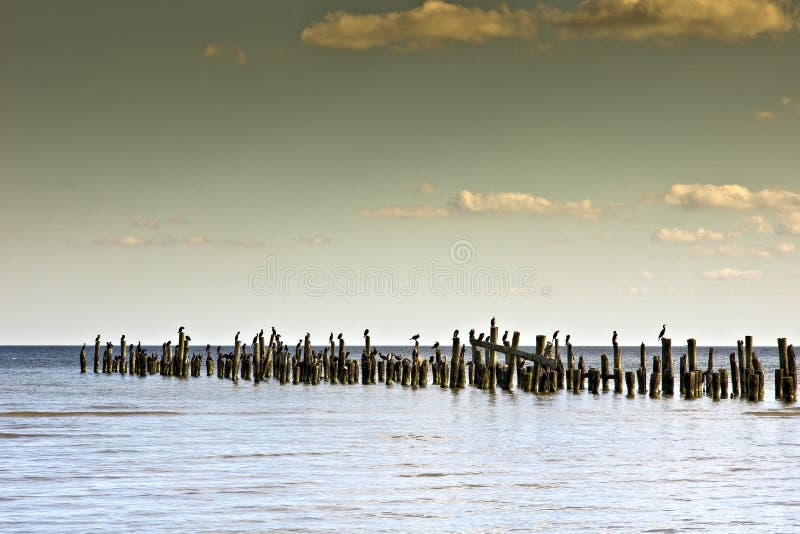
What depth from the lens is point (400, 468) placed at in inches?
724

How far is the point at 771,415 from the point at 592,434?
8.27m

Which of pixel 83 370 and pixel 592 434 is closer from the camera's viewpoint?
pixel 592 434

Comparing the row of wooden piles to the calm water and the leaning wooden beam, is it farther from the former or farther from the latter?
the calm water

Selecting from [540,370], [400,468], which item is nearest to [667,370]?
[540,370]

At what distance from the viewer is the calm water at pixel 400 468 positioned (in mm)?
13750

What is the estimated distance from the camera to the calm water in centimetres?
1375

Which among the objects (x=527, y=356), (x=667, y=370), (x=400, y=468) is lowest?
(x=400, y=468)

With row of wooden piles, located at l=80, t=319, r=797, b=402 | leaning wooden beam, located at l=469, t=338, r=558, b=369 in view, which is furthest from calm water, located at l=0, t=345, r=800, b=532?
leaning wooden beam, located at l=469, t=338, r=558, b=369

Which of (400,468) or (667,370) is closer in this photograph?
(400,468)

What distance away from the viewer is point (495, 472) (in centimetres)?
1811

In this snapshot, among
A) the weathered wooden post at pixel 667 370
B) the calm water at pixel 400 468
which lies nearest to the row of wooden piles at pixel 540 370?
the weathered wooden post at pixel 667 370

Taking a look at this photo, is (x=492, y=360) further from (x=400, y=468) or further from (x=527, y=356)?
(x=400, y=468)

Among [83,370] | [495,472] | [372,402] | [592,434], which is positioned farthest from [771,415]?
[83,370]

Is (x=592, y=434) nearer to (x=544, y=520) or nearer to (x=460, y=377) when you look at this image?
(x=544, y=520)
